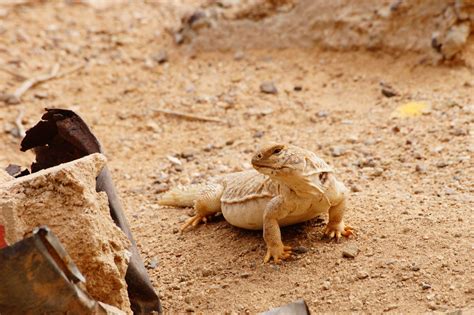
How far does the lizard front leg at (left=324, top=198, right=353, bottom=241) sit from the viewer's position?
16.1 ft

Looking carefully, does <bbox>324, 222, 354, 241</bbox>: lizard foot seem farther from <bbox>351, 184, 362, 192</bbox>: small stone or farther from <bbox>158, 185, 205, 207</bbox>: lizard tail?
<bbox>158, 185, 205, 207</bbox>: lizard tail

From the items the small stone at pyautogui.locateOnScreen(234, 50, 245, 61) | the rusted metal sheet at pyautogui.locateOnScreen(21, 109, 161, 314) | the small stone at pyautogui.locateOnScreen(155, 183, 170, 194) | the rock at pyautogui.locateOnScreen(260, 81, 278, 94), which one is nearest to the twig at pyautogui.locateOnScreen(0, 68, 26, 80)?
the small stone at pyautogui.locateOnScreen(234, 50, 245, 61)

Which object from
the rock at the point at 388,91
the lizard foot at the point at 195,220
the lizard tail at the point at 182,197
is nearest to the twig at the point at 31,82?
the lizard tail at the point at 182,197

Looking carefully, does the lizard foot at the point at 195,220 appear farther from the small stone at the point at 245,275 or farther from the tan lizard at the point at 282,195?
the small stone at the point at 245,275

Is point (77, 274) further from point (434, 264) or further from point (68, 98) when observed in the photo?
point (68, 98)

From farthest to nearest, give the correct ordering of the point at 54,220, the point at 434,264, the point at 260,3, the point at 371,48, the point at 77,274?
the point at 260,3 < the point at 371,48 < the point at 434,264 < the point at 54,220 < the point at 77,274

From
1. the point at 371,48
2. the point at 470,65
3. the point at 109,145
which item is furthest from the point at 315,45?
the point at 109,145

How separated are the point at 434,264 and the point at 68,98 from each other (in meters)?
5.77

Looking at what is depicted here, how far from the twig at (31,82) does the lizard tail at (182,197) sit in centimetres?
358

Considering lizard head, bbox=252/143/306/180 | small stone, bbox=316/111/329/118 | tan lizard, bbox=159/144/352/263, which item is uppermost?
lizard head, bbox=252/143/306/180

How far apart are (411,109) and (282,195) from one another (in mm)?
3068

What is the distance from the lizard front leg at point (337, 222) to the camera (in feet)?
16.1

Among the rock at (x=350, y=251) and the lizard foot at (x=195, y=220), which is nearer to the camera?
the rock at (x=350, y=251)

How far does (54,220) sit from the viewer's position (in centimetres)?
388
